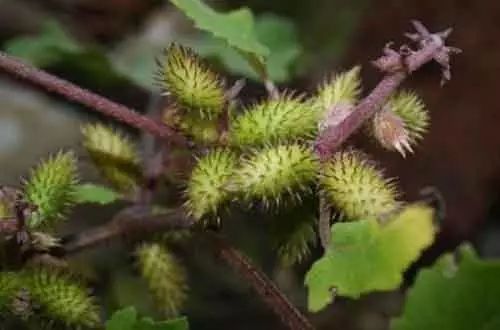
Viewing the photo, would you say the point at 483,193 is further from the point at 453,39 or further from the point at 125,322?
the point at 125,322

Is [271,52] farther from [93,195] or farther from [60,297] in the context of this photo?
[60,297]

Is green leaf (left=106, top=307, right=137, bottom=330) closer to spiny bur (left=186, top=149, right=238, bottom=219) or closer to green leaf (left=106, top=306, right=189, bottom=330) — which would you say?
green leaf (left=106, top=306, right=189, bottom=330)

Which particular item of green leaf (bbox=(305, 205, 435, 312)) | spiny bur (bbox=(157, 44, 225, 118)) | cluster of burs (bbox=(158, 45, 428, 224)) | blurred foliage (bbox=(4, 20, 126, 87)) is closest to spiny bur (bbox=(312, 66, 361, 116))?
cluster of burs (bbox=(158, 45, 428, 224))

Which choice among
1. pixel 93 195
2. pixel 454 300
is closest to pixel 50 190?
pixel 93 195

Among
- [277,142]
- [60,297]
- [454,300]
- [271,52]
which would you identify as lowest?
[454,300]

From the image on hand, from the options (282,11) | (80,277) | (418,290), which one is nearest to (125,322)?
(80,277)

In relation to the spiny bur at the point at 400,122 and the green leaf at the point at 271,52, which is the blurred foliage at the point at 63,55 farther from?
the spiny bur at the point at 400,122
